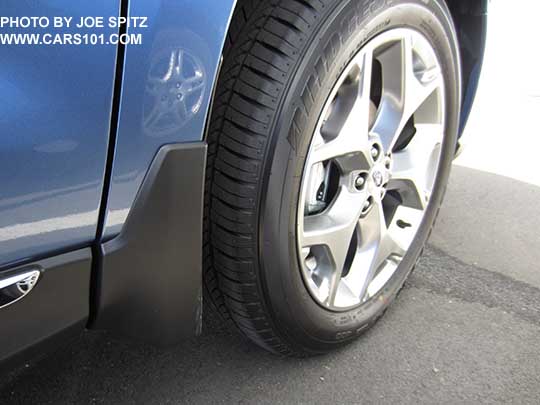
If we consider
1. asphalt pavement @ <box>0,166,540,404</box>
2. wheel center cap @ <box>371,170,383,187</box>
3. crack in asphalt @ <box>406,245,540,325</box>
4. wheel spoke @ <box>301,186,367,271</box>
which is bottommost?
asphalt pavement @ <box>0,166,540,404</box>

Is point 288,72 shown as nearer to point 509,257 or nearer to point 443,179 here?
point 443,179

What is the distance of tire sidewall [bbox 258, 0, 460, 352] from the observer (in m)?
1.22

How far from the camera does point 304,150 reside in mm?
1279

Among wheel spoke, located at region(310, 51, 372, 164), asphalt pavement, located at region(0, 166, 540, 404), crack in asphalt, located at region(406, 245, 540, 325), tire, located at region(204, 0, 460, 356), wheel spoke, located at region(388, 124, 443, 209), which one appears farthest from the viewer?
crack in asphalt, located at region(406, 245, 540, 325)

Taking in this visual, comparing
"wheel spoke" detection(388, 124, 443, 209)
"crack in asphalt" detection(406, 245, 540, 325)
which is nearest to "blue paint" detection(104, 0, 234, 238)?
"wheel spoke" detection(388, 124, 443, 209)

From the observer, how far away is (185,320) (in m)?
1.28

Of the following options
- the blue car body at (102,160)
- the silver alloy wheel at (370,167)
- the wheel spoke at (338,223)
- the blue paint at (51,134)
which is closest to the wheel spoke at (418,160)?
the silver alloy wheel at (370,167)

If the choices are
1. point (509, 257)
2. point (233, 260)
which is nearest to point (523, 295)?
point (509, 257)

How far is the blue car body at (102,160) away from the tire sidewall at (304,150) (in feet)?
0.59

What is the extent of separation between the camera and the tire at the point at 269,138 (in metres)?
1.20

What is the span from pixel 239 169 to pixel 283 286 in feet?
0.99

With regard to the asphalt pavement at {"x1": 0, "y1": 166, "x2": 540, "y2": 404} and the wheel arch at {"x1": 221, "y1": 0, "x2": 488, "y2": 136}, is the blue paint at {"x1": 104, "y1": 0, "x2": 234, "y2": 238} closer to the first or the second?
the asphalt pavement at {"x1": 0, "y1": 166, "x2": 540, "y2": 404}

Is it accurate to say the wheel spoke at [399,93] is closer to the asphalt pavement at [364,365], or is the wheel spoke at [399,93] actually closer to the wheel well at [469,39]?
the wheel well at [469,39]

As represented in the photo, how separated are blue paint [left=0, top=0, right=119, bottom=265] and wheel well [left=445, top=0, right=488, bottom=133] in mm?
1258
